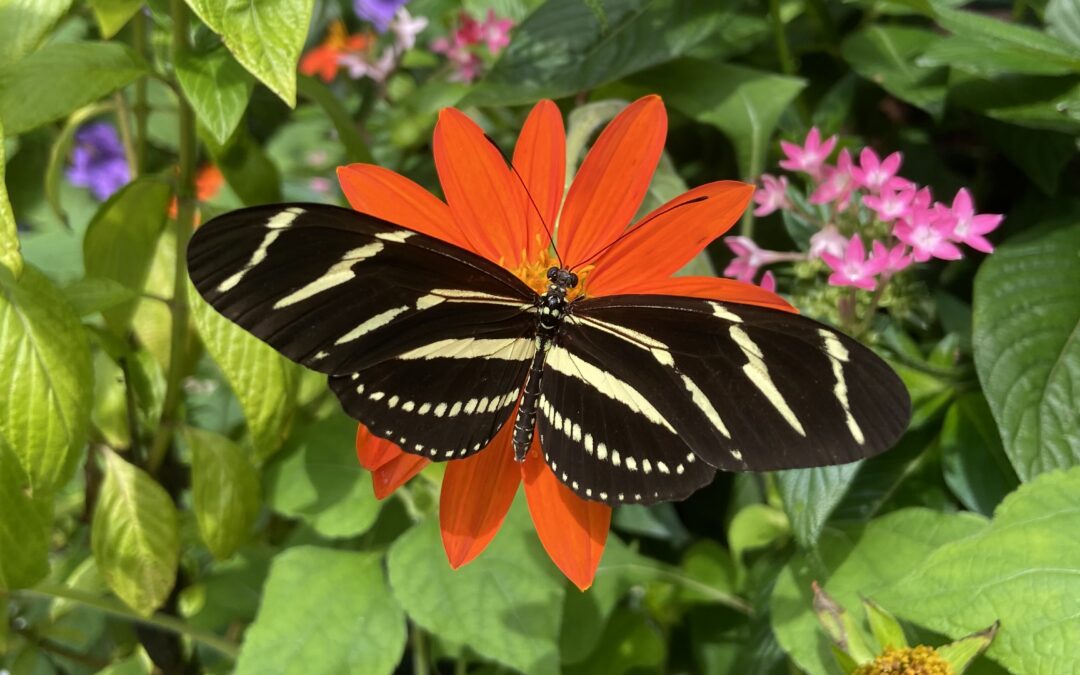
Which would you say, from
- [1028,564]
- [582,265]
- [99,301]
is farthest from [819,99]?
[99,301]

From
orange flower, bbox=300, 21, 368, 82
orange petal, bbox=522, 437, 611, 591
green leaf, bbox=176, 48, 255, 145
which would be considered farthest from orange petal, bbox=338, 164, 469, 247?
orange flower, bbox=300, 21, 368, 82

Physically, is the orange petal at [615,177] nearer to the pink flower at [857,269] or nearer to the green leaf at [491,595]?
the pink flower at [857,269]

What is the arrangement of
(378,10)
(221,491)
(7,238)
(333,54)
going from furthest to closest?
1. (378,10)
2. (333,54)
3. (221,491)
4. (7,238)

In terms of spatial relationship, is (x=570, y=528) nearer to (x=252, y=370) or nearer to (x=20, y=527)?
(x=252, y=370)

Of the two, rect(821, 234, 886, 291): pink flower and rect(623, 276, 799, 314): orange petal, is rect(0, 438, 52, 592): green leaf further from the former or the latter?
rect(821, 234, 886, 291): pink flower

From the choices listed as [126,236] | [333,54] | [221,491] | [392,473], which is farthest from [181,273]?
[333,54]
